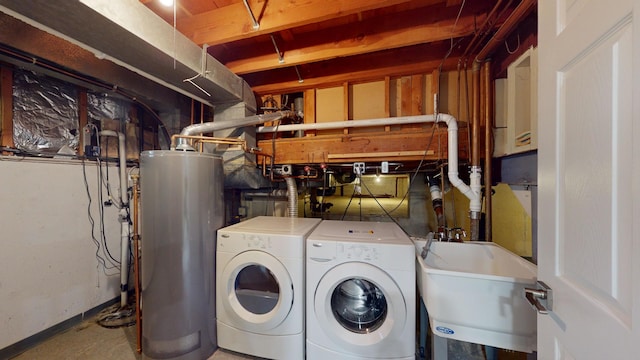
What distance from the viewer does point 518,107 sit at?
1.61 meters

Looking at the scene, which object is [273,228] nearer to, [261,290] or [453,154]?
[261,290]

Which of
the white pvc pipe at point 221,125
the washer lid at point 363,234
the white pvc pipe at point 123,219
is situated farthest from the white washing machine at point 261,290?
the white pvc pipe at point 123,219

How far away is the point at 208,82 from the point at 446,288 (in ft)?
7.36

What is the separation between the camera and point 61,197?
1964 millimetres

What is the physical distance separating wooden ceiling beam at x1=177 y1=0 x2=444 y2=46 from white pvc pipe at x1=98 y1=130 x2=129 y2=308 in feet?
4.81

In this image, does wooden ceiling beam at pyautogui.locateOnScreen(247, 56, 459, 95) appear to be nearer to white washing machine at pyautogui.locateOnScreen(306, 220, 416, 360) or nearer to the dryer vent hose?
the dryer vent hose

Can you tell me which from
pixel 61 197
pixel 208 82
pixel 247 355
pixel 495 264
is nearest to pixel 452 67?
pixel 495 264

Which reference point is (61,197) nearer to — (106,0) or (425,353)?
(106,0)

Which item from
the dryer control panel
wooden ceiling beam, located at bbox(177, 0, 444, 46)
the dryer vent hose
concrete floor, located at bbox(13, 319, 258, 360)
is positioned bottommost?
concrete floor, located at bbox(13, 319, 258, 360)

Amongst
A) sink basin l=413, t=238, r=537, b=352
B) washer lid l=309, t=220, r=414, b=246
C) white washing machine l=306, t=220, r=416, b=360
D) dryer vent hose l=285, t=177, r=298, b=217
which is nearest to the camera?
sink basin l=413, t=238, r=537, b=352
